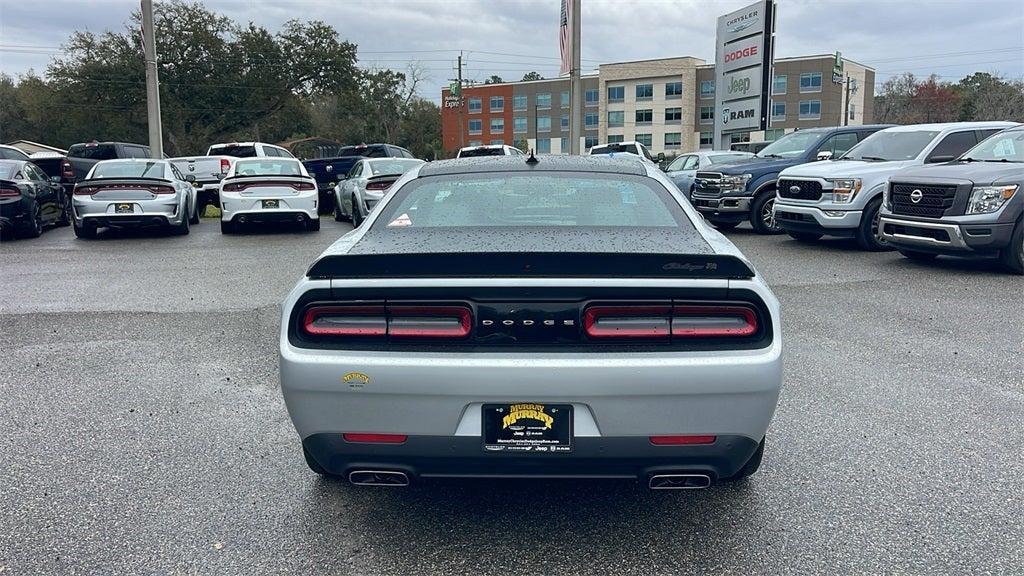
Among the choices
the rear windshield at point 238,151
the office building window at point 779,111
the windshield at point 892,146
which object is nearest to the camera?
the windshield at point 892,146

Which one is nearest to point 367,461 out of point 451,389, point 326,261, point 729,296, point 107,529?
point 451,389

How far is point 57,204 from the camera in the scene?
Result: 16.0 m

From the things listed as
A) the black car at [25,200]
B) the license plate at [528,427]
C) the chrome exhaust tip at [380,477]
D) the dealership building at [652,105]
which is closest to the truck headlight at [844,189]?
the license plate at [528,427]

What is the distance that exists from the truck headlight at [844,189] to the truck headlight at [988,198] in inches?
81.5

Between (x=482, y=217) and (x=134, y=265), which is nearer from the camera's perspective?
(x=482, y=217)

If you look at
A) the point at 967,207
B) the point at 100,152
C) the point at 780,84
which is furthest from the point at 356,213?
the point at 780,84

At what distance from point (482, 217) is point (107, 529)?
2.12 metres

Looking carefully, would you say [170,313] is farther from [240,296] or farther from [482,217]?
[482,217]

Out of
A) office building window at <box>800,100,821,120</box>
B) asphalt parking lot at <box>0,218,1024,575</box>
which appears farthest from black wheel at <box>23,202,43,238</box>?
office building window at <box>800,100,821,120</box>

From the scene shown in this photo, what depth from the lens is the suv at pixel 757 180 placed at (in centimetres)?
1409

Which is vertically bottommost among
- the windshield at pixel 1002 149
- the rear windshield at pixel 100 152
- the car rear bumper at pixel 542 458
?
the car rear bumper at pixel 542 458

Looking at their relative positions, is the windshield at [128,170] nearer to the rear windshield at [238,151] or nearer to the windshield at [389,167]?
the windshield at [389,167]

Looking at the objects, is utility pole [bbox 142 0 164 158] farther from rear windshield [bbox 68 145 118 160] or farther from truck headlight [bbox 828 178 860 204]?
truck headlight [bbox 828 178 860 204]

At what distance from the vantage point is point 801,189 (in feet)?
39.3
